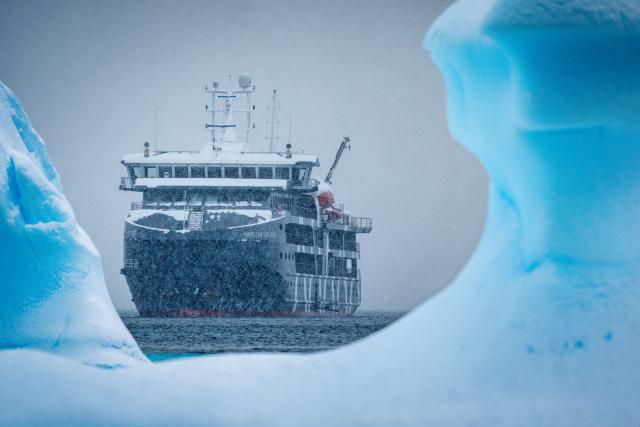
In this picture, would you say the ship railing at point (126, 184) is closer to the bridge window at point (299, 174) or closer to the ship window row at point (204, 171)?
the ship window row at point (204, 171)

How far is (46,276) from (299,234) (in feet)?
178

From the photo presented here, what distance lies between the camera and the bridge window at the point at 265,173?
184 ft

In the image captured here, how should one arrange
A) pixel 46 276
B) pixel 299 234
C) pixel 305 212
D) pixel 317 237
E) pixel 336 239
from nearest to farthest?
pixel 46 276 < pixel 299 234 < pixel 305 212 < pixel 317 237 < pixel 336 239

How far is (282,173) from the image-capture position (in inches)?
2228

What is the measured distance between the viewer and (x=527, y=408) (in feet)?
21.0

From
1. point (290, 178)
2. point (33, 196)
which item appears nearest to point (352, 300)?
point (290, 178)

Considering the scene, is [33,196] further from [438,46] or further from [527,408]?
[527,408]

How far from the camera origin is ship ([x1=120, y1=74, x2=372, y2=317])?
55.1 meters

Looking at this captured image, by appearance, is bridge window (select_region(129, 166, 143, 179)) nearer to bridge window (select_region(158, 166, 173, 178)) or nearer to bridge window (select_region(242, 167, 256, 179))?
bridge window (select_region(158, 166, 173, 178))

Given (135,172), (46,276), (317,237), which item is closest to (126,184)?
(135,172)

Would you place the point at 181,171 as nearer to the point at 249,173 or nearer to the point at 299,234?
the point at 249,173

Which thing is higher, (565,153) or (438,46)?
(438,46)

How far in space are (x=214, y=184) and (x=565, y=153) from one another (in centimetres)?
4842

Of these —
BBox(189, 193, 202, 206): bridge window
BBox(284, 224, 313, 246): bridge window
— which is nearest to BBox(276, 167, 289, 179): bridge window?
BBox(284, 224, 313, 246): bridge window
